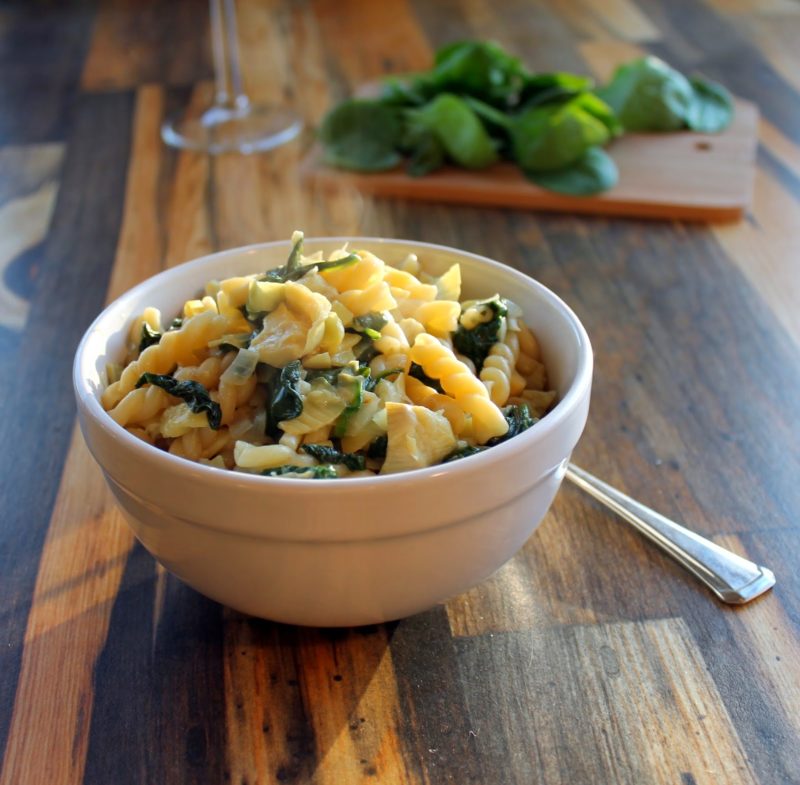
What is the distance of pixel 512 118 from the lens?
6.98ft

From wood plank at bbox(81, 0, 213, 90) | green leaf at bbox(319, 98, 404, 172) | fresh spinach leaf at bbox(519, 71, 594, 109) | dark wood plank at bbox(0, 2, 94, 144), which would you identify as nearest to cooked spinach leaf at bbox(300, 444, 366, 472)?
green leaf at bbox(319, 98, 404, 172)

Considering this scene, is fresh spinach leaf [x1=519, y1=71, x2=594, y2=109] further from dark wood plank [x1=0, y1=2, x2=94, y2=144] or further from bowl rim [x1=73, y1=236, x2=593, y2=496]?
bowl rim [x1=73, y1=236, x2=593, y2=496]

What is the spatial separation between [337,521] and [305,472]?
6 cm

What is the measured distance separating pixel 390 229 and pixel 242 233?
27 cm

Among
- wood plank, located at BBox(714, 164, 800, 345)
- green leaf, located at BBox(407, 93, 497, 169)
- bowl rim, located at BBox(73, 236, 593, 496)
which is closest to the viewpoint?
bowl rim, located at BBox(73, 236, 593, 496)

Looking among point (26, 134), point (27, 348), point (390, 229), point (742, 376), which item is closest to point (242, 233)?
point (390, 229)

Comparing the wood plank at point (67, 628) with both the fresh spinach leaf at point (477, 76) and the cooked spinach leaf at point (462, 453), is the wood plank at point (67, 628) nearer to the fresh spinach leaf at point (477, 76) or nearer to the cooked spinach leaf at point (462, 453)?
the cooked spinach leaf at point (462, 453)

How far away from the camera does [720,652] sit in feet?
3.13

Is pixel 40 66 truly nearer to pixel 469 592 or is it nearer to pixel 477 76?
pixel 477 76

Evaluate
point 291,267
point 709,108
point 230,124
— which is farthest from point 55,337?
point 709,108

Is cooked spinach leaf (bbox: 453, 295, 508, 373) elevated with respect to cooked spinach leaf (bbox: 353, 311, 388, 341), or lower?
lower

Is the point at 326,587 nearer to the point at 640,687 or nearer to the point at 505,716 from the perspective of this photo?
the point at 505,716

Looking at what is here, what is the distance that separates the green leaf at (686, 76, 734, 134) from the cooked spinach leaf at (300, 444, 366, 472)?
1583 millimetres

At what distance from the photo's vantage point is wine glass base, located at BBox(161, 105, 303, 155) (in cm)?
226
